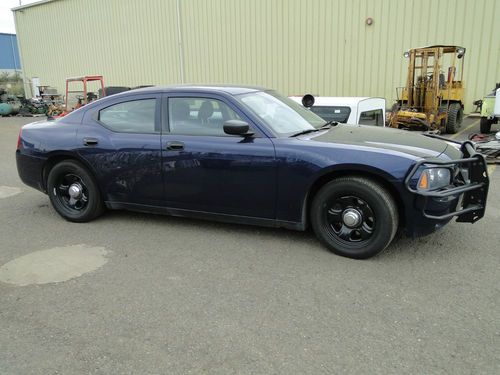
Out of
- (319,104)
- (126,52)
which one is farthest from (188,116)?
(126,52)

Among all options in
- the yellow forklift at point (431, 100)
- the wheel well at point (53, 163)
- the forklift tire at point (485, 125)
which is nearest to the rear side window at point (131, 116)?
the wheel well at point (53, 163)

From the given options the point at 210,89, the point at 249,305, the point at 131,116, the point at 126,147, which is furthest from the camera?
the point at 131,116

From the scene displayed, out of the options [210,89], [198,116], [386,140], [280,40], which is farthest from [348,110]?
[280,40]

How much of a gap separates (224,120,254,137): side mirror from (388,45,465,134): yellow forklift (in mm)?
8768

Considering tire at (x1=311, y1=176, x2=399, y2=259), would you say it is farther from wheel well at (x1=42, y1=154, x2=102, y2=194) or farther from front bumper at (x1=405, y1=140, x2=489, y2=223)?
wheel well at (x1=42, y1=154, x2=102, y2=194)

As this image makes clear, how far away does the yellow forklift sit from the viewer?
12.0 m

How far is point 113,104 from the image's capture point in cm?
484

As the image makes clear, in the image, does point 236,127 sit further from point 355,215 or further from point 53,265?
point 53,265

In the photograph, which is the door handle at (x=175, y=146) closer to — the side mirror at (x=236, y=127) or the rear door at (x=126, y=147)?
the rear door at (x=126, y=147)

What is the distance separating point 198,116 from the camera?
4.39 meters

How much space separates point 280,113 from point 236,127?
0.78 m

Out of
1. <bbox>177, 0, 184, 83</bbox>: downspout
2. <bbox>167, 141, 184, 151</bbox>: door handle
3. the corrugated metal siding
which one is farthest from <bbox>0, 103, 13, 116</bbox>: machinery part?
<bbox>167, 141, 184, 151</bbox>: door handle

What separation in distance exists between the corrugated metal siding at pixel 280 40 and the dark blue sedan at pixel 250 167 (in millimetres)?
11859

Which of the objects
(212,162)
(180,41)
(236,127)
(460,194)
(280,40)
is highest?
(180,41)
